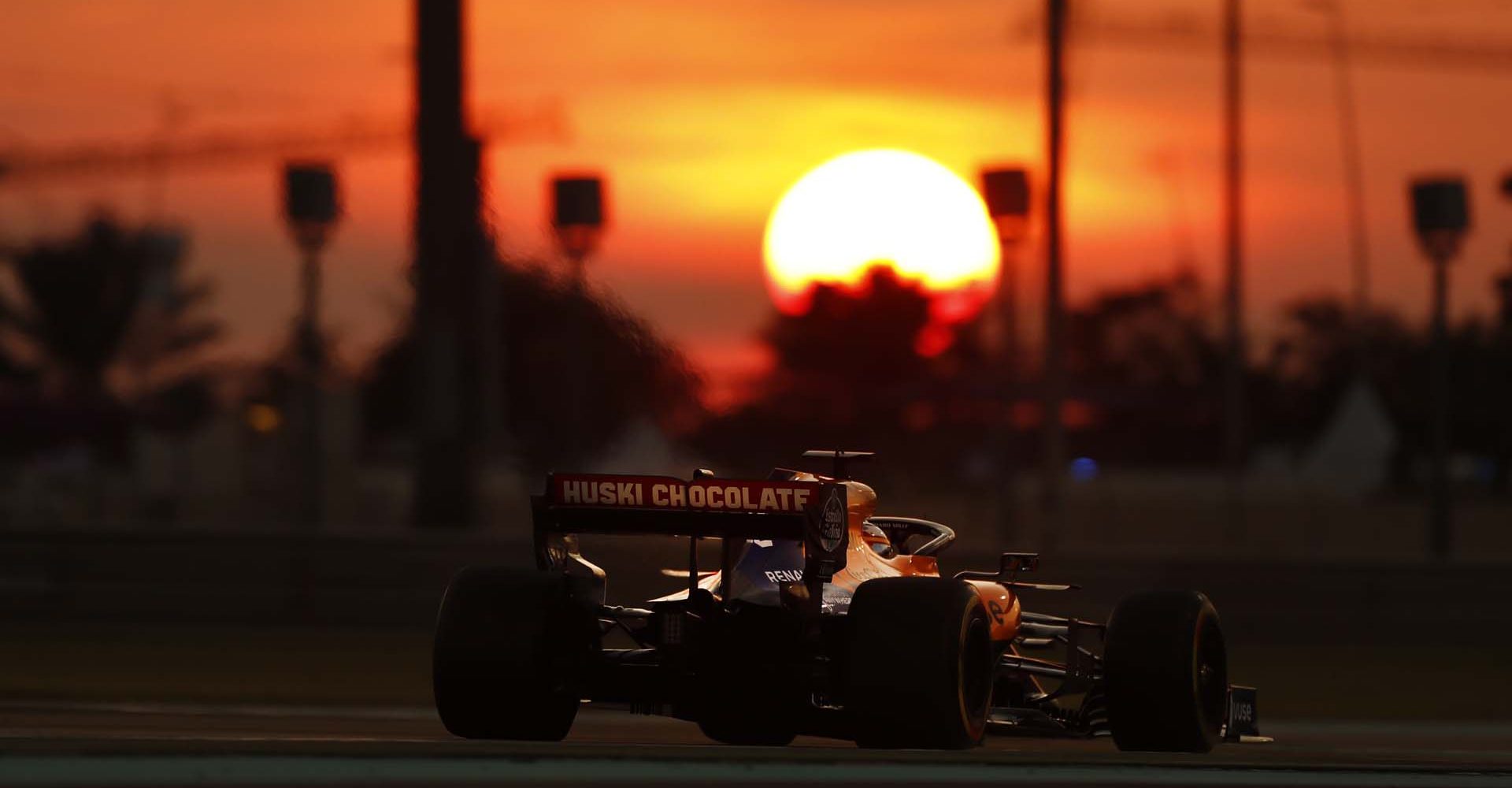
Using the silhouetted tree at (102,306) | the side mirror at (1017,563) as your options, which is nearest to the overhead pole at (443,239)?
the side mirror at (1017,563)

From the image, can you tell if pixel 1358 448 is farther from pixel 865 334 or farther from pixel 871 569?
pixel 871 569

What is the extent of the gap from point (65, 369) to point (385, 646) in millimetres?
113451

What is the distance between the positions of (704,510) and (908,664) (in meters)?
1.16

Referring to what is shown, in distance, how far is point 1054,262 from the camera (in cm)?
3020

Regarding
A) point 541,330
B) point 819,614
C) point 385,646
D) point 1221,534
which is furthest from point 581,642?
point 1221,534

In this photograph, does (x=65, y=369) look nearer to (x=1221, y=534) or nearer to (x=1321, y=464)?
(x=1321, y=464)

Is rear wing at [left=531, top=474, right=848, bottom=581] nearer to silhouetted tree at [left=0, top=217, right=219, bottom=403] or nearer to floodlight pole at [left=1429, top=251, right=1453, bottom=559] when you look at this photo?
floodlight pole at [left=1429, top=251, right=1453, bottom=559]

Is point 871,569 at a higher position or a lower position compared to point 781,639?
higher

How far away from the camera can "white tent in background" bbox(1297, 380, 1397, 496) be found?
276ft

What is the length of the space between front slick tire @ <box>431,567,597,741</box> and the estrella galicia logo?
1.26 meters

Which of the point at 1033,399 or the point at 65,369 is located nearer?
the point at 1033,399

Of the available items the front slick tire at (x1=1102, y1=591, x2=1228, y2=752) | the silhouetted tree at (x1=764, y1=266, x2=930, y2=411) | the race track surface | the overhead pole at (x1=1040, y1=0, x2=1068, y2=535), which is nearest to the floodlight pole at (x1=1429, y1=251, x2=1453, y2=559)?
the overhead pole at (x1=1040, y1=0, x2=1068, y2=535)

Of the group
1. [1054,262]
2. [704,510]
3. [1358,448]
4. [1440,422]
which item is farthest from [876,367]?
[704,510]

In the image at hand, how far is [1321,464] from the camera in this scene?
88500 millimetres
